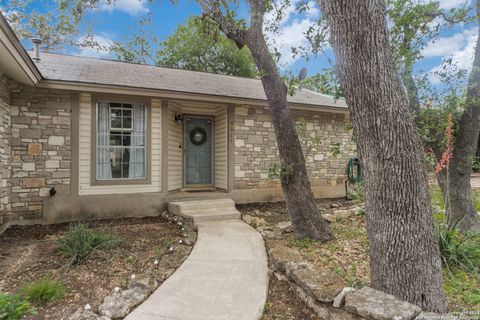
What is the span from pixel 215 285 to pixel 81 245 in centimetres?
180

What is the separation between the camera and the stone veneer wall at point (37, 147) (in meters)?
4.59

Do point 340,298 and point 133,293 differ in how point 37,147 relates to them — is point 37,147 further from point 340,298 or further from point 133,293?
Answer: point 340,298

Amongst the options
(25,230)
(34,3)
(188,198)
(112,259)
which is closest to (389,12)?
(188,198)

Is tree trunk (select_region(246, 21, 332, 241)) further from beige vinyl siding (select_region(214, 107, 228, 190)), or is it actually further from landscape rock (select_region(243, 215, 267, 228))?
beige vinyl siding (select_region(214, 107, 228, 190))

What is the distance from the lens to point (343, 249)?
352cm

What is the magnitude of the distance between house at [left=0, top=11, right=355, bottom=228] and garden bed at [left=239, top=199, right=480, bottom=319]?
52.7 inches

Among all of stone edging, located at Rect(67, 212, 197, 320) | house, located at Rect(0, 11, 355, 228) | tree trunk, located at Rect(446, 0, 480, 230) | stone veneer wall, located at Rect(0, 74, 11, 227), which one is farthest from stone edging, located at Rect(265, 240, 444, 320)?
stone veneer wall, located at Rect(0, 74, 11, 227)

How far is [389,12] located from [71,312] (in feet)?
18.6

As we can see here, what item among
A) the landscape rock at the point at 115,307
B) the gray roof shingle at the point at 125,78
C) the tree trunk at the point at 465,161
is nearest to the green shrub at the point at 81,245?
the landscape rock at the point at 115,307

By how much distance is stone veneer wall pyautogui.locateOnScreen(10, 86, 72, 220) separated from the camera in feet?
15.1

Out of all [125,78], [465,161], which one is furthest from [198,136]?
[465,161]

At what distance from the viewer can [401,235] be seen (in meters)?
2.02

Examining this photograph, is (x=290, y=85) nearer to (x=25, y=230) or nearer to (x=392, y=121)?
(x=392, y=121)

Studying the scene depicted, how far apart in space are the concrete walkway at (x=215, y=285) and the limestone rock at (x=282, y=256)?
0.41 feet
